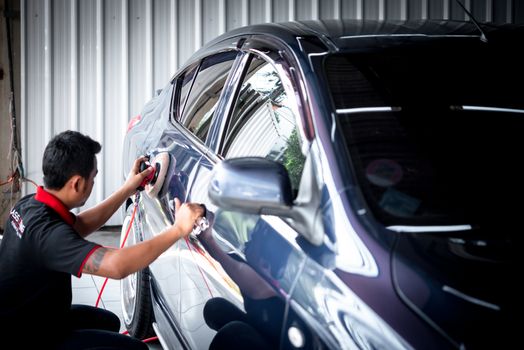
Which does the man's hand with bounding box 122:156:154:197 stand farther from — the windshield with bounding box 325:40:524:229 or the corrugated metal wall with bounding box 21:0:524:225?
the corrugated metal wall with bounding box 21:0:524:225

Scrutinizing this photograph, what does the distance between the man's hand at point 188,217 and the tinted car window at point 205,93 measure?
519 millimetres

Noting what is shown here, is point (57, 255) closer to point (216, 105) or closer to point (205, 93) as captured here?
point (216, 105)

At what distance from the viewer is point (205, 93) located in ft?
11.0

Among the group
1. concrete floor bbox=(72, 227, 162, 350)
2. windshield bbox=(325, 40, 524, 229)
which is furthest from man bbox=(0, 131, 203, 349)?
concrete floor bbox=(72, 227, 162, 350)

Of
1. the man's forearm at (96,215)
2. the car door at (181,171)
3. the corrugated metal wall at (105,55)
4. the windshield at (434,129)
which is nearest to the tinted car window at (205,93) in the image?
the car door at (181,171)

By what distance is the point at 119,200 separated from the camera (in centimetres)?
325

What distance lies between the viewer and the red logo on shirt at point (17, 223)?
252 cm

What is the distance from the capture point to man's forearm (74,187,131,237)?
3.10 m

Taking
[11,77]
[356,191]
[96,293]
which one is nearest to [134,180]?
[356,191]

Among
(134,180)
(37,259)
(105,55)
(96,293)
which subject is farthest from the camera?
(105,55)

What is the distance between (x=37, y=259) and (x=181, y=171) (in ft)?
2.15

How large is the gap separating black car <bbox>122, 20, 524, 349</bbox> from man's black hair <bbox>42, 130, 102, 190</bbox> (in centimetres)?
39

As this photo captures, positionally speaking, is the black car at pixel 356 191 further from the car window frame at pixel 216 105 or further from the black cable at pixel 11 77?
the black cable at pixel 11 77

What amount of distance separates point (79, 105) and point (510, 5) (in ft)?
16.1
